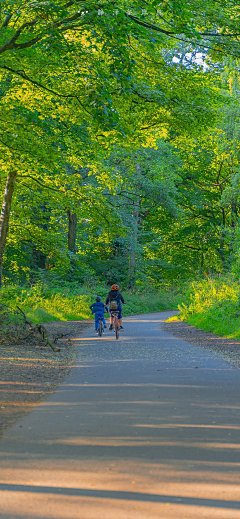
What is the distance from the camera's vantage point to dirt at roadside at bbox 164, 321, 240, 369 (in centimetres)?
1315

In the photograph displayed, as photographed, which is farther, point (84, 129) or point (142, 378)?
point (84, 129)

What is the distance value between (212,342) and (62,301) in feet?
44.4

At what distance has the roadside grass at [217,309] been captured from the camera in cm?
1877

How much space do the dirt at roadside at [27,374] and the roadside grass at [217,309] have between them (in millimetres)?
5447

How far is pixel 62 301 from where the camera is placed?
2878cm

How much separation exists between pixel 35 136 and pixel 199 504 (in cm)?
1332

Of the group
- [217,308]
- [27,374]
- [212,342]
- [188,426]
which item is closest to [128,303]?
[217,308]

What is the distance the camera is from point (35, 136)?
16.2 metres

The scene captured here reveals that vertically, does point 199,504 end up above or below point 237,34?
below

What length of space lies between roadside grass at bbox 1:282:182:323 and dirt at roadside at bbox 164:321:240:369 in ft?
17.6

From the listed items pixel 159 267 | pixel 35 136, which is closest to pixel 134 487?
pixel 35 136

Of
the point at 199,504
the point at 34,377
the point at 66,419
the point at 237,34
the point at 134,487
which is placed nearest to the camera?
the point at 199,504

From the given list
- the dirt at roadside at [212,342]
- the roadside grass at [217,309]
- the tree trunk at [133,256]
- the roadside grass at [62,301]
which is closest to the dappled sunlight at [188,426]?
the dirt at roadside at [212,342]

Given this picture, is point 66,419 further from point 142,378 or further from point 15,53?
point 15,53
